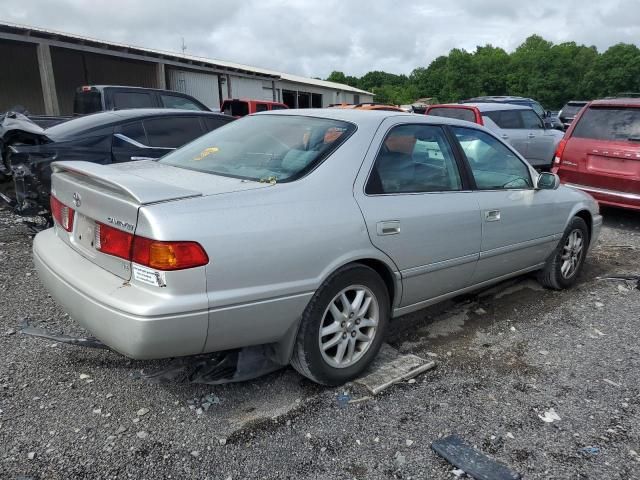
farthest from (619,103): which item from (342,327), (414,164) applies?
(342,327)

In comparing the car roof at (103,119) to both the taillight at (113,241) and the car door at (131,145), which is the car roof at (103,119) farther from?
the taillight at (113,241)

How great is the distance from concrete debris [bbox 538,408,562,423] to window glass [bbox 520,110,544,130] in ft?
29.7

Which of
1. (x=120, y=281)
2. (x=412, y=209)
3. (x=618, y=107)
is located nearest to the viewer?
(x=120, y=281)

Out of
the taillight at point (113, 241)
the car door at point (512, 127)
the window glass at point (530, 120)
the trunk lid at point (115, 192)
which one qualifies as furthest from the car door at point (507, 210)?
the window glass at point (530, 120)

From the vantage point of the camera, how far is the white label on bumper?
2.18m

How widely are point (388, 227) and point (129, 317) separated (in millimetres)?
1449

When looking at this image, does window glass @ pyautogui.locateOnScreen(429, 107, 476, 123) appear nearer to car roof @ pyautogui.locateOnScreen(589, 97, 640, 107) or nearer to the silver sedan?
car roof @ pyautogui.locateOnScreen(589, 97, 640, 107)

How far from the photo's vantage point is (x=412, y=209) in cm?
303

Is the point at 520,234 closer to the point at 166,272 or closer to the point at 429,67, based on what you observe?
the point at 166,272

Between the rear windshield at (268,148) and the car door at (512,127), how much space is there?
304 inches

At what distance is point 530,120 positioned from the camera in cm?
1080

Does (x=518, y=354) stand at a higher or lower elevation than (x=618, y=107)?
lower

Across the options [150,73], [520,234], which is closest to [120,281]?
[520,234]

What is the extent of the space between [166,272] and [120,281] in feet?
1.10
